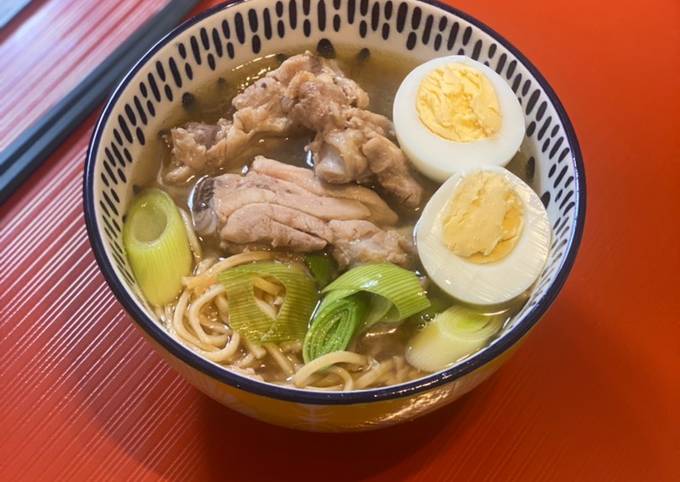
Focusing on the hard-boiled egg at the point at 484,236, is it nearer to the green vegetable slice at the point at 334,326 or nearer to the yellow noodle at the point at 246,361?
the green vegetable slice at the point at 334,326

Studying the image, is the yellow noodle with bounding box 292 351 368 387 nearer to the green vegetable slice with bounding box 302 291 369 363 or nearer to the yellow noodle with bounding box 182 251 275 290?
the green vegetable slice with bounding box 302 291 369 363

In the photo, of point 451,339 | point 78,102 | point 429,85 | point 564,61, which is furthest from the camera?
point 564,61

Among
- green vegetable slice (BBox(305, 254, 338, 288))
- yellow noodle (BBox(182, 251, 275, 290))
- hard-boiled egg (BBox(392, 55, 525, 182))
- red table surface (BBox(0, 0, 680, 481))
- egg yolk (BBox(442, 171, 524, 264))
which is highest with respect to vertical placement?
hard-boiled egg (BBox(392, 55, 525, 182))

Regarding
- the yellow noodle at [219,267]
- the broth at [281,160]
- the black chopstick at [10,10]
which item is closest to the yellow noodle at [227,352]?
the broth at [281,160]

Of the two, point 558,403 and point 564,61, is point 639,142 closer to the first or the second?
point 564,61

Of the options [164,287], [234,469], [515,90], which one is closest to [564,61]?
[515,90]

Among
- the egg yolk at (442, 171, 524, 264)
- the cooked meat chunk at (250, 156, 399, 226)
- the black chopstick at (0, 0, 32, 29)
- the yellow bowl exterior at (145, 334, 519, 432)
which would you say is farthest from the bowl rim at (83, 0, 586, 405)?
the black chopstick at (0, 0, 32, 29)
